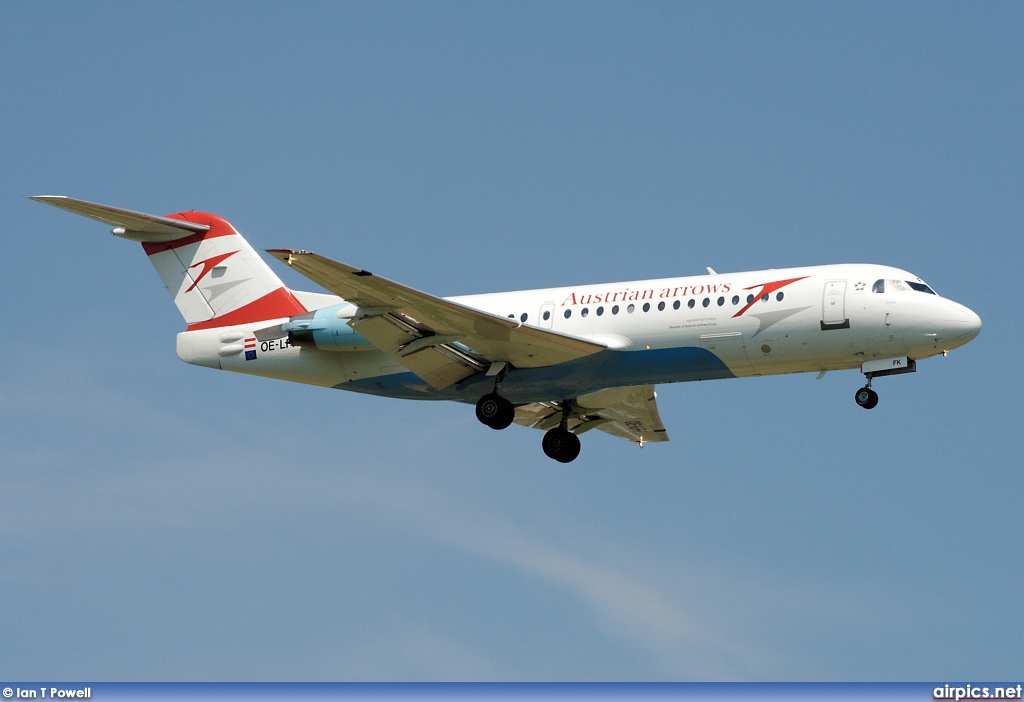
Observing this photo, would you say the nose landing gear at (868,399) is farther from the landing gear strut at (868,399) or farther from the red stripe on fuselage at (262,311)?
the red stripe on fuselage at (262,311)

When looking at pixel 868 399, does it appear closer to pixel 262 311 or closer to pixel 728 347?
pixel 728 347

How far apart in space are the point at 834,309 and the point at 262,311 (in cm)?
1244

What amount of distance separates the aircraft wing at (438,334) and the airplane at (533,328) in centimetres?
4

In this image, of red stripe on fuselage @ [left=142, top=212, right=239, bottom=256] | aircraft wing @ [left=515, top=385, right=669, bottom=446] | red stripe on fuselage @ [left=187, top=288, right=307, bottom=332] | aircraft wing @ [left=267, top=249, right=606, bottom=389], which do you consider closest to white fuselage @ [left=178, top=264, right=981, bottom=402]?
aircraft wing @ [left=267, top=249, right=606, bottom=389]

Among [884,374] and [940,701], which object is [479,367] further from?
[940,701]

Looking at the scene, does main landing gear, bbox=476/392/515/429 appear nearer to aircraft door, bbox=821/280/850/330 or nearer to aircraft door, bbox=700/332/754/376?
aircraft door, bbox=700/332/754/376

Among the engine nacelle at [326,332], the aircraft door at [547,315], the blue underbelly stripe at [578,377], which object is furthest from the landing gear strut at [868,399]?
the engine nacelle at [326,332]

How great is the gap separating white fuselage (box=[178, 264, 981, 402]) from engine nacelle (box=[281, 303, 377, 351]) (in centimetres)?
54

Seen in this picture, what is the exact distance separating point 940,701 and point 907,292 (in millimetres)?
9730

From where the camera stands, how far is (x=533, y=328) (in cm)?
2758

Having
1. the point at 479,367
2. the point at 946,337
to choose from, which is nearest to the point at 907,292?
the point at 946,337

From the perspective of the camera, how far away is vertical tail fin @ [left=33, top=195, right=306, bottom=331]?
31.4m

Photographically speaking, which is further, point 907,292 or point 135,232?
point 135,232

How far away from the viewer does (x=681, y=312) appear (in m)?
27.6
